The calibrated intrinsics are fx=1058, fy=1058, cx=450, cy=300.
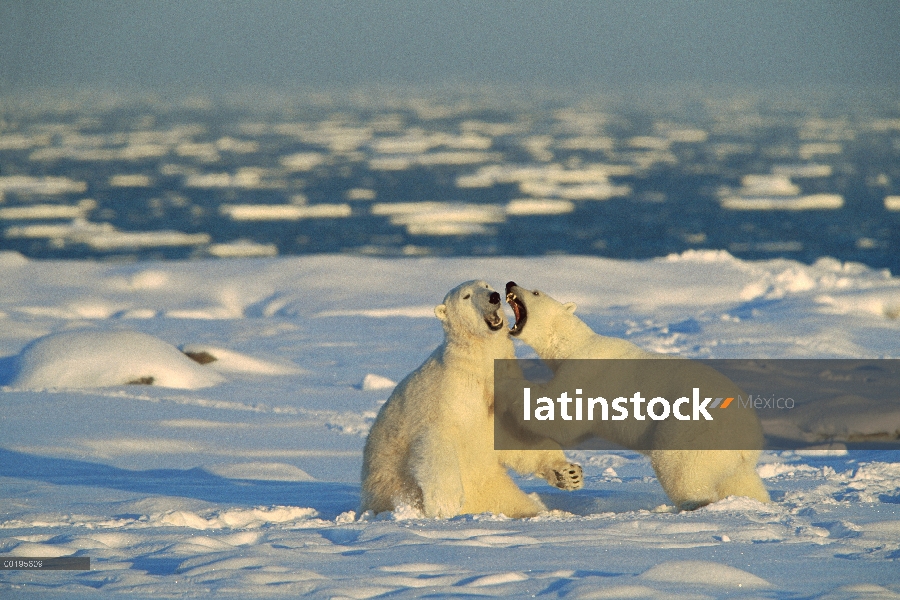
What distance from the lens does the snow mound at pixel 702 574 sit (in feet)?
9.35

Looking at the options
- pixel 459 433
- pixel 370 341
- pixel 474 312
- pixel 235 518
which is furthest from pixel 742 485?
pixel 370 341

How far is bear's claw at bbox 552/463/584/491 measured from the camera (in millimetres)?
4172

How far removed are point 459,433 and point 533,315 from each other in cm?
74

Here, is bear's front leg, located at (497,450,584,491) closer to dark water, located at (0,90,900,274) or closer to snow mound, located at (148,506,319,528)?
snow mound, located at (148,506,319,528)

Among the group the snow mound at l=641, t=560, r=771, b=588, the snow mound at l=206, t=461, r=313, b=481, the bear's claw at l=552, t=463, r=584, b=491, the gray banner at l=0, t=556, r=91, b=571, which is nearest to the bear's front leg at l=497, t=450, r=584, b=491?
the bear's claw at l=552, t=463, r=584, b=491

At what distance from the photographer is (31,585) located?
287 centimetres

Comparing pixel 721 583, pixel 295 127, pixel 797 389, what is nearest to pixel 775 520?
pixel 721 583

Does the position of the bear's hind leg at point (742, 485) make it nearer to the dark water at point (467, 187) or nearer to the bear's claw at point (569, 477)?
the bear's claw at point (569, 477)

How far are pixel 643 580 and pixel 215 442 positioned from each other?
3391 mm

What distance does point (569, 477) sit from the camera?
13.7ft

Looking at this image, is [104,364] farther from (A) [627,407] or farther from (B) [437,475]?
(A) [627,407]

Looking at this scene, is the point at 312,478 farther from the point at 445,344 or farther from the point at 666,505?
the point at 666,505

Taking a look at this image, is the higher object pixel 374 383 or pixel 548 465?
pixel 374 383

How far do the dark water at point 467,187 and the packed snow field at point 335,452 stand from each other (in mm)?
4541
